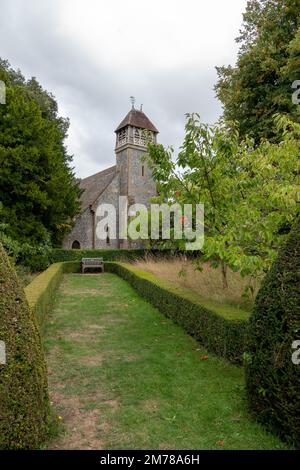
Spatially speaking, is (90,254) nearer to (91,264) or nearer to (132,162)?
(91,264)

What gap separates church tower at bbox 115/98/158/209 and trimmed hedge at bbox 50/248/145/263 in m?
8.95

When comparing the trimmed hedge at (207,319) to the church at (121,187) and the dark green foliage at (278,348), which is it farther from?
the church at (121,187)

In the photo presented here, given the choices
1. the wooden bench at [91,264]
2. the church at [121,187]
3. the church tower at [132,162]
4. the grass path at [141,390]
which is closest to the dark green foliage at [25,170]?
the wooden bench at [91,264]

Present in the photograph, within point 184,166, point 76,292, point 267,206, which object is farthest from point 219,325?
point 76,292

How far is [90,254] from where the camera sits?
22.3m

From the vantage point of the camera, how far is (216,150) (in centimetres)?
654

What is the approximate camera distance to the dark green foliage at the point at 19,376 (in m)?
2.79

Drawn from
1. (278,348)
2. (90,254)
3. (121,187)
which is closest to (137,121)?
(121,187)

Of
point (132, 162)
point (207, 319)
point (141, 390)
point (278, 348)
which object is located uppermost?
point (132, 162)

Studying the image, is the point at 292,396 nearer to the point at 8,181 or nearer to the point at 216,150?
the point at 216,150

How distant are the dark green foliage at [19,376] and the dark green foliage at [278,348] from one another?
2.15 metres

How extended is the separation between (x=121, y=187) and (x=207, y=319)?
2737 cm

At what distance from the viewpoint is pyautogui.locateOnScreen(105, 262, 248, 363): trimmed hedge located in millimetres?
5147

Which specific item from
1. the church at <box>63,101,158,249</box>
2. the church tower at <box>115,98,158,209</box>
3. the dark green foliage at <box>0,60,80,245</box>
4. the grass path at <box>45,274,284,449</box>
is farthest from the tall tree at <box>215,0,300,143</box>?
the church tower at <box>115,98,158,209</box>
